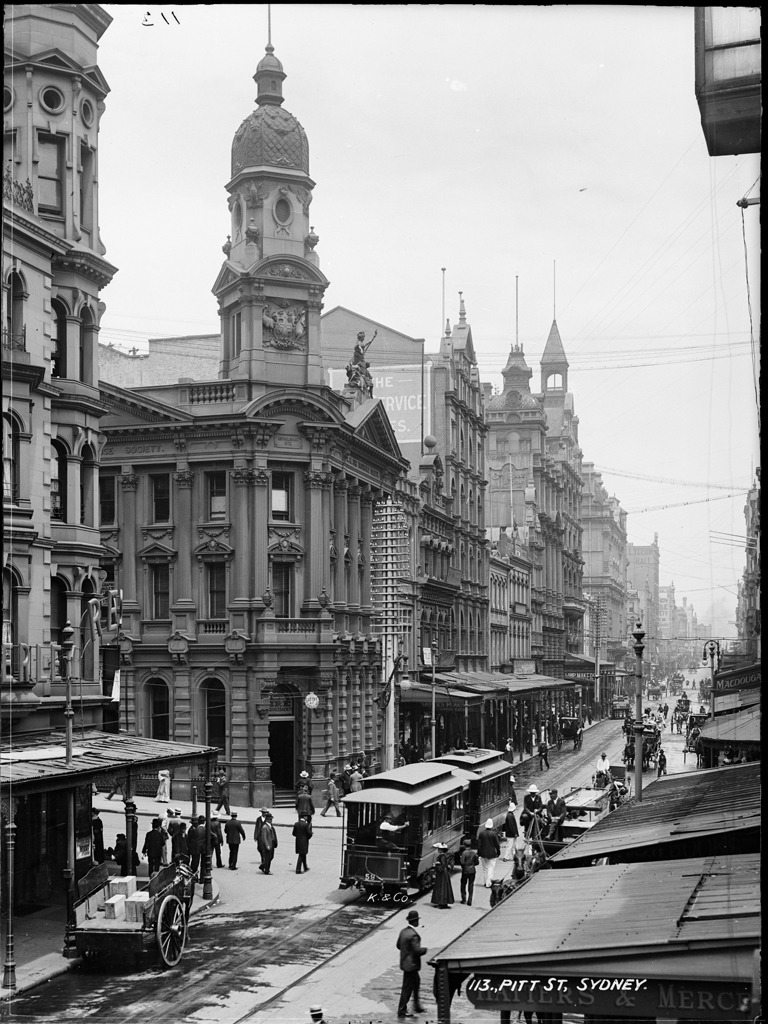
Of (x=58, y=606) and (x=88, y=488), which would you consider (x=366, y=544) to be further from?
(x=58, y=606)

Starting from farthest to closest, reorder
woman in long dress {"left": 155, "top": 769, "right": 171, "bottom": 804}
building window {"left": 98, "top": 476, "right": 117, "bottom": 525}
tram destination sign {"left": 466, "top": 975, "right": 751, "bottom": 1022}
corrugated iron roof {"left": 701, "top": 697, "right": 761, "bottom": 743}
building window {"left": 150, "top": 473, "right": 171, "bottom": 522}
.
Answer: building window {"left": 98, "top": 476, "right": 117, "bottom": 525} → building window {"left": 150, "top": 473, "right": 171, "bottom": 522} → woman in long dress {"left": 155, "top": 769, "right": 171, "bottom": 804} → corrugated iron roof {"left": 701, "top": 697, "right": 761, "bottom": 743} → tram destination sign {"left": 466, "top": 975, "right": 751, "bottom": 1022}

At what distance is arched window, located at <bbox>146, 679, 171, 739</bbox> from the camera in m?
50.5

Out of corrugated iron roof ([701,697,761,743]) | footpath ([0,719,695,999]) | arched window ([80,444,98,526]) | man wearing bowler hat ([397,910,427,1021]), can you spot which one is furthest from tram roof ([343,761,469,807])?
arched window ([80,444,98,526])

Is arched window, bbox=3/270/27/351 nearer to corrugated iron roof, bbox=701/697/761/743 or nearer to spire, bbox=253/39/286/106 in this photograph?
corrugated iron roof, bbox=701/697/761/743

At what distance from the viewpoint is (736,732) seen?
2761cm

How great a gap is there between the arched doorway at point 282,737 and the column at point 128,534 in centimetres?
735

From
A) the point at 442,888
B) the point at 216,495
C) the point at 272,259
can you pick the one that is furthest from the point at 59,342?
the point at 272,259

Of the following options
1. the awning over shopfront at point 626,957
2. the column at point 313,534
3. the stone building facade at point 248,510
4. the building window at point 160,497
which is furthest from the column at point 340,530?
the awning over shopfront at point 626,957

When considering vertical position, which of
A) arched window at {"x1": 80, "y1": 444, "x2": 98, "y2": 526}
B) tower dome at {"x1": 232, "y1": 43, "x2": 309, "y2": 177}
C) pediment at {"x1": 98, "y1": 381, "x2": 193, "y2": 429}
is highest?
tower dome at {"x1": 232, "y1": 43, "x2": 309, "y2": 177}

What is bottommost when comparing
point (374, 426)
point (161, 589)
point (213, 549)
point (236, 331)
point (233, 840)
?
point (233, 840)

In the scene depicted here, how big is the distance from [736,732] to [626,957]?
1802 cm

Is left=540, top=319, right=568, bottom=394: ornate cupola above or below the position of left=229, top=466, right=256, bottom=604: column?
above

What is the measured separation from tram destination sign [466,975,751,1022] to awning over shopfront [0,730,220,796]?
11898 millimetres

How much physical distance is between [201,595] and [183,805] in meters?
8.66
